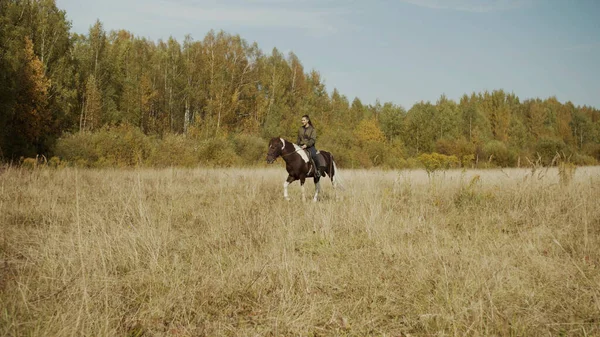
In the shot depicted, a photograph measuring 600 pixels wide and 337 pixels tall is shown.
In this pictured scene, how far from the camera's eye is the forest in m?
18.2

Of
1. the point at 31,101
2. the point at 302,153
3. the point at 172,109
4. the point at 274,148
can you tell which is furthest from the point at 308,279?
the point at 172,109

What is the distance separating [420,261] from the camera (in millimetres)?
3744

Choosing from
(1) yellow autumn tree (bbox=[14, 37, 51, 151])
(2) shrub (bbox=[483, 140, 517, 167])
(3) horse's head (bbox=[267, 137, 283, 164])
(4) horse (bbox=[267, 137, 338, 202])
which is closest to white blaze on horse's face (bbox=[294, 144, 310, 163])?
(4) horse (bbox=[267, 137, 338, 202])

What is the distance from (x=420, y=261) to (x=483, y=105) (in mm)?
84795

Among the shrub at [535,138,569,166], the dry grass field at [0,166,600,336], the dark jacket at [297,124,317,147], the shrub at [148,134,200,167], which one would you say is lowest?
the dry grass field at [0,166,600,336]

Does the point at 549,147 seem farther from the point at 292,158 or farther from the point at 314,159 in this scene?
the point at 292,158

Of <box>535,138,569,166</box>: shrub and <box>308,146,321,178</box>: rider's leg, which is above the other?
<box>535,138,569,166</box>: shrub

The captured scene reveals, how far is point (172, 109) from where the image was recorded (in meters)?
36.6

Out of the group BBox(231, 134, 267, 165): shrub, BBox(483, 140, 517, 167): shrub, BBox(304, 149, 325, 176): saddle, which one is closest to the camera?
BBox(304, 149, 325, 176): saddle

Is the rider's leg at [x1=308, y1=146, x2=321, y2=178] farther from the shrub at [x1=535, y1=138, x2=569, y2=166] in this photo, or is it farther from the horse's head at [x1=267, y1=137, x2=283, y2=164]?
the shrub at [x1=535, y1=138, x2=569, y2=166]

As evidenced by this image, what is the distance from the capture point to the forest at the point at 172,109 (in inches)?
715

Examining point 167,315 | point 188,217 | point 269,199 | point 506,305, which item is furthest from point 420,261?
point 269,199

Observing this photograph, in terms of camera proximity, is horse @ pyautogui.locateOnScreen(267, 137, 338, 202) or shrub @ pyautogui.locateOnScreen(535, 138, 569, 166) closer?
horse @ pyautogui.locateOnScreen(267, 137, 338, 202)

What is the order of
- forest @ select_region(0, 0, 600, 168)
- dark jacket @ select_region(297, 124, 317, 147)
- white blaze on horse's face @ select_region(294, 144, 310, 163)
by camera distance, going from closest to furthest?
white blaze on horse's face @ select_region(294, 144, 310, 163), dark jacket @ select_region(297, 124, 317, 147), forest @ select_region(0, 0, 600, 168)
